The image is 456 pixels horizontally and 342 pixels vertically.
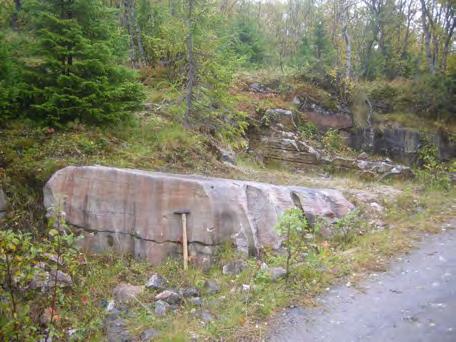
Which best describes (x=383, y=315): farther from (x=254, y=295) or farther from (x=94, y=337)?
(x=94, y=337)

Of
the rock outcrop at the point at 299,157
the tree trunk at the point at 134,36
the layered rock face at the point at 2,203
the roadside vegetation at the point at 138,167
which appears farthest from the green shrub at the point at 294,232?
the tree trunk at the point at 134,36

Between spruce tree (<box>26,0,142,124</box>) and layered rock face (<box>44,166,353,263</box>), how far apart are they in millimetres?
1408

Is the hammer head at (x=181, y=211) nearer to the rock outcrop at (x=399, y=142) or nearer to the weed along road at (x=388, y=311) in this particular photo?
the weed along road at (x=388, y=311)

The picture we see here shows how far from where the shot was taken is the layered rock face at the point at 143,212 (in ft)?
23.6

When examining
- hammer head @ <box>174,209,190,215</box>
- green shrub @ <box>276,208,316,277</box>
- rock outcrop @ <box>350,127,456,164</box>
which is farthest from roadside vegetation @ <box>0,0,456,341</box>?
rock outcrop @ <box>350,127,456,164</box>

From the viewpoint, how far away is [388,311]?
17.6 feet

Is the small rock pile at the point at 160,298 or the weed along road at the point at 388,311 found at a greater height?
the weed along road at the point at 388,311

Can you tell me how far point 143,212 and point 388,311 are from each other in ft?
14.5

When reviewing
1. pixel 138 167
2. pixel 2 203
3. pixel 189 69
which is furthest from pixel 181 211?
pixel 189 69

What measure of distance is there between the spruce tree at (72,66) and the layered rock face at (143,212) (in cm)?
141

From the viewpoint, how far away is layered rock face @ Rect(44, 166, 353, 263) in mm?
7199

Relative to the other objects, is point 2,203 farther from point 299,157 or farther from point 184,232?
point 299,157

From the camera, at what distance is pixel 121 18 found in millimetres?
16172

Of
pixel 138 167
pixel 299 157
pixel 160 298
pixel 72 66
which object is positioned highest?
pixel 72 66
